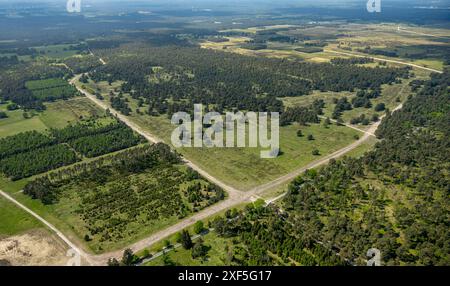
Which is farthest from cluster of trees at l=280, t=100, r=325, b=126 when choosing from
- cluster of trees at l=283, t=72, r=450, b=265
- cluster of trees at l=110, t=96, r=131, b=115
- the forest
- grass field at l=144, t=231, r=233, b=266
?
grass field at l=144, t=231, r=233, b=266

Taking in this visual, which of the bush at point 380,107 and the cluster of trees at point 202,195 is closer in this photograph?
the cluster of trees at point 202,195

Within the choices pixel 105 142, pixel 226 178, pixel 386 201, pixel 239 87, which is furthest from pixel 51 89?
pixel 386 201

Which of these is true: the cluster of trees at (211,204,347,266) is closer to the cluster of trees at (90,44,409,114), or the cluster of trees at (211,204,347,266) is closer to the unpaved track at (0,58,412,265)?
the unpaved track at (0,58,412,265)

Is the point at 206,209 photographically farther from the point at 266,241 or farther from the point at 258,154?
the point at 258,154

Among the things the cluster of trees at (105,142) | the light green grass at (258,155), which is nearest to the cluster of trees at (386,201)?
the light green grass at (258,155)

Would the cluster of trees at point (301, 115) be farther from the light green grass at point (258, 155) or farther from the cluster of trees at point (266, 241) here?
the cluster of trees at point (266, 241)
